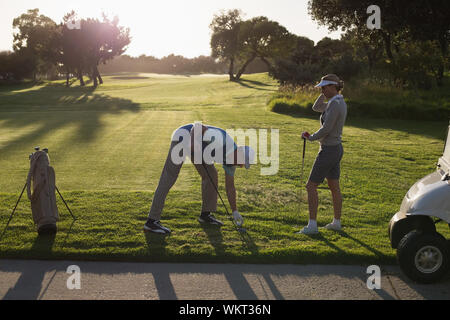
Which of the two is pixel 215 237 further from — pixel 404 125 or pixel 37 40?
pixel 37 40

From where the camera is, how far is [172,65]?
445 feet

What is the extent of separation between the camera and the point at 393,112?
22.5m

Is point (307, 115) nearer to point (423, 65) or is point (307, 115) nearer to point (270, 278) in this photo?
point (423, 65)

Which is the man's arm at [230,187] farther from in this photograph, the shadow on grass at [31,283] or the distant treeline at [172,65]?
the distant treeline at [172,65]

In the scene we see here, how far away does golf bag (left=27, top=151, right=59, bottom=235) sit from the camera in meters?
6.05

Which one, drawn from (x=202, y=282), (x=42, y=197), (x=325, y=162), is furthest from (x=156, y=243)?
(x=325, y=162)

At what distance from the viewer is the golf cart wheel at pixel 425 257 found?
4719mm

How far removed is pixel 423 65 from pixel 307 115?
9338 millimetres

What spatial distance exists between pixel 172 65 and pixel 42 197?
439 ft

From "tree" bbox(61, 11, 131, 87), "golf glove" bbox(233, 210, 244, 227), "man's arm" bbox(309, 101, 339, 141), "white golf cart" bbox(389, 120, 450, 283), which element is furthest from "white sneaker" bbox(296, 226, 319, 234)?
"tree" bbox(61, 11, 131, 87)

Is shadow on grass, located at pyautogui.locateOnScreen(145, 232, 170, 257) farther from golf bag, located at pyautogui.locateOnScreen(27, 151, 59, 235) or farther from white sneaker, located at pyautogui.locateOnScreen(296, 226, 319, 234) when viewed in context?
white sneaker, located at pyautogui.locateOnScreen(296, 226, 319, 234)

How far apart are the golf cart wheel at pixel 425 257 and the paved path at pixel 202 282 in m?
0.12

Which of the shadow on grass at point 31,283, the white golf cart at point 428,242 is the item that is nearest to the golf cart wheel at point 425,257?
the white golf cart at point 428,242
